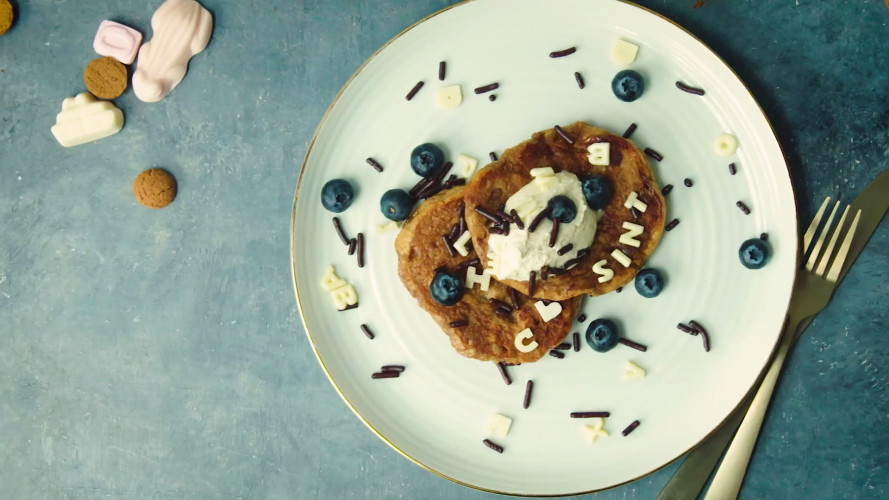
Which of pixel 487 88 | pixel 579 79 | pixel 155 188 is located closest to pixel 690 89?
pixel 579 79

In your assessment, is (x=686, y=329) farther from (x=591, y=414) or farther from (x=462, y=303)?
(x=462, y=303)

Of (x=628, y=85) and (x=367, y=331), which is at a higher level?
(x=628, y=85)

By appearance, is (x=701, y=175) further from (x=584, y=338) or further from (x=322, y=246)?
(x=322, y=246)

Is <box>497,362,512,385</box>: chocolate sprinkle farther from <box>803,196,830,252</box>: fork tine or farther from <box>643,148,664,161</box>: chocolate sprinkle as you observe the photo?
<box>803,196,830,252</box>: fork tine

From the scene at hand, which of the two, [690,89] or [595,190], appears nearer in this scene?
[595,190]

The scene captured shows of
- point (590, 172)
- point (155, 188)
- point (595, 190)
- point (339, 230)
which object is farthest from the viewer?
point (155, 188)

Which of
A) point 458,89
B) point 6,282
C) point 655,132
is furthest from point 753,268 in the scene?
point 6,282
